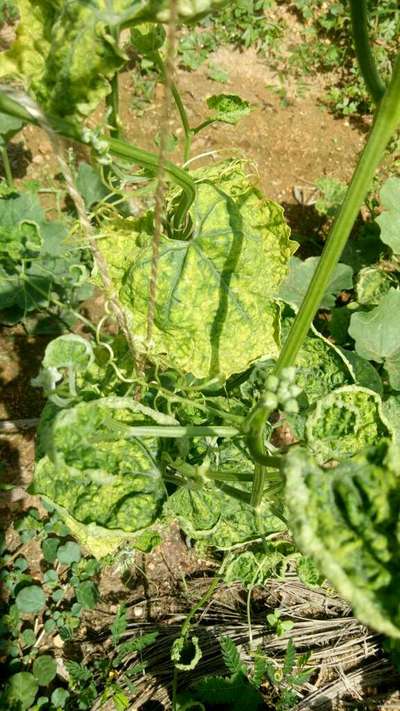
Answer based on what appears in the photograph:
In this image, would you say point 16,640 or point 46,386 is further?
point 16,640

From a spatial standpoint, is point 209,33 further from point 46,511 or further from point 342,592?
point 342,592

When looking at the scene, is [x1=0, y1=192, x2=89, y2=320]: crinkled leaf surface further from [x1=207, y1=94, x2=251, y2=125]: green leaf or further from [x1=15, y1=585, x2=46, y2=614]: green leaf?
[x1=15, y1=585, x2=46, y2=614]: green leaf

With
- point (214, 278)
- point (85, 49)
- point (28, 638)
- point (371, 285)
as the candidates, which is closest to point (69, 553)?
point (28, 638)

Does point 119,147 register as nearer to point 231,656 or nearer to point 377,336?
point 377,336

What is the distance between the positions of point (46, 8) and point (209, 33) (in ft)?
8.92

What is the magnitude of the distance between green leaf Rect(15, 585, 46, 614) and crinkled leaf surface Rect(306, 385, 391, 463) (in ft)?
4.43

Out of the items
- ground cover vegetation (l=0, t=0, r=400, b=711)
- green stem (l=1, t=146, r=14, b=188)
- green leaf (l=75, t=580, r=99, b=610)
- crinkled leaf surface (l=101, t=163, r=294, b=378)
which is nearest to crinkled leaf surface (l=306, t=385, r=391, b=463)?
ground cover vegetation (l=0, t=0, r=400, b=711)

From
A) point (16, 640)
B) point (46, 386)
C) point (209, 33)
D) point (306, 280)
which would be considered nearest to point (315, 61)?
point (209, 33)

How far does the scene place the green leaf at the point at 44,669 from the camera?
2.29 meters

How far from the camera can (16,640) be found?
2.37 m

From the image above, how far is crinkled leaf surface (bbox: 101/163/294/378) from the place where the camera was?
68.2 inches

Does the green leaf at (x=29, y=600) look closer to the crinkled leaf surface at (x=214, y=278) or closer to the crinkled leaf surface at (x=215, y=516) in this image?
the crinkled leaf surface at (x=215, y=516)

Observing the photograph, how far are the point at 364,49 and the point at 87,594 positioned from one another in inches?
80.7

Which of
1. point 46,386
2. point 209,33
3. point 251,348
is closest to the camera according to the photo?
point 46,386
